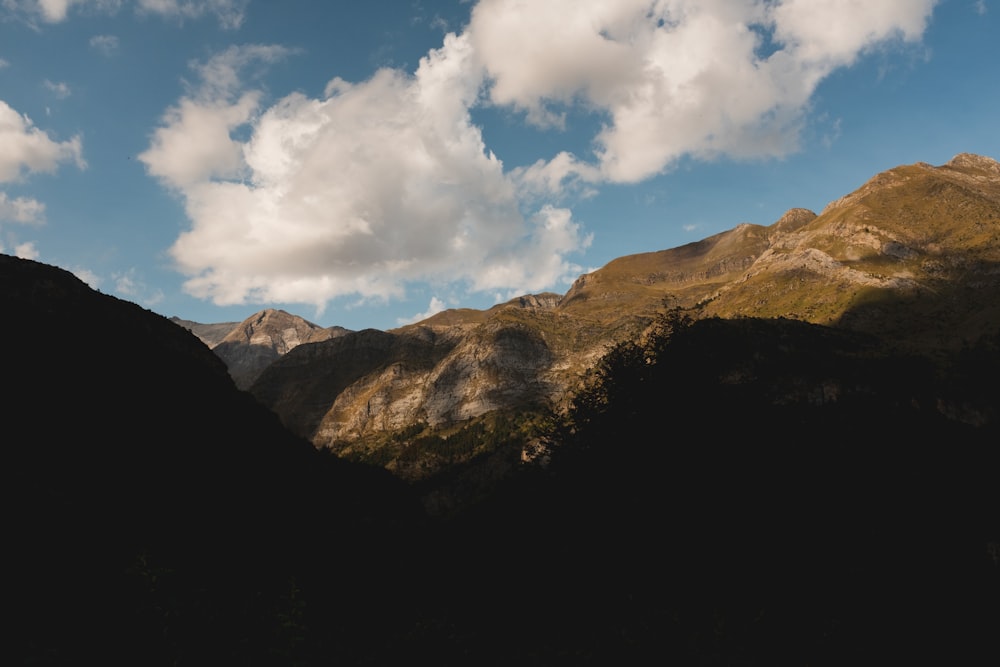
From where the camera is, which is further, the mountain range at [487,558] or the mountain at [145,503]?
the mountain range at [487,558]

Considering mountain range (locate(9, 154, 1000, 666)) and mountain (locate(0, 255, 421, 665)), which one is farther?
mountain range (locate(9, 154, 1000, 666))

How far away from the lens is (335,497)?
4195 inches

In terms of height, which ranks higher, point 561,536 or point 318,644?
point 318,644

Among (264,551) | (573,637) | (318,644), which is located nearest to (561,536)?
(573,637)

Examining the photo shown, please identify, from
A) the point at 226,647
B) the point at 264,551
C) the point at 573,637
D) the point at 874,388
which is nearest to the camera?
the point at 226,647

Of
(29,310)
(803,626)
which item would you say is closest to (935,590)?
(803,626)

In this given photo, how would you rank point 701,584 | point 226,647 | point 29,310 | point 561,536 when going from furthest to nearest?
point 29,310
point 561,536
point 701,584
point 226,647

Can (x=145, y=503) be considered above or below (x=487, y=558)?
above

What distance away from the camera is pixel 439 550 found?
11606 centimetres

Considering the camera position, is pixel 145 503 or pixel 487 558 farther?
pixel 487 558

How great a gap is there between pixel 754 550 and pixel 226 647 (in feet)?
94.5

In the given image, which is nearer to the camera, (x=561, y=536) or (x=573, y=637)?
(x=573, y=637)

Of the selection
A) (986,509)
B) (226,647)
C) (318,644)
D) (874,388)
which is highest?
(226,647)

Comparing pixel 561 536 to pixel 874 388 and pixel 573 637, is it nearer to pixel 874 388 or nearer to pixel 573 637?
pixel 573 637
